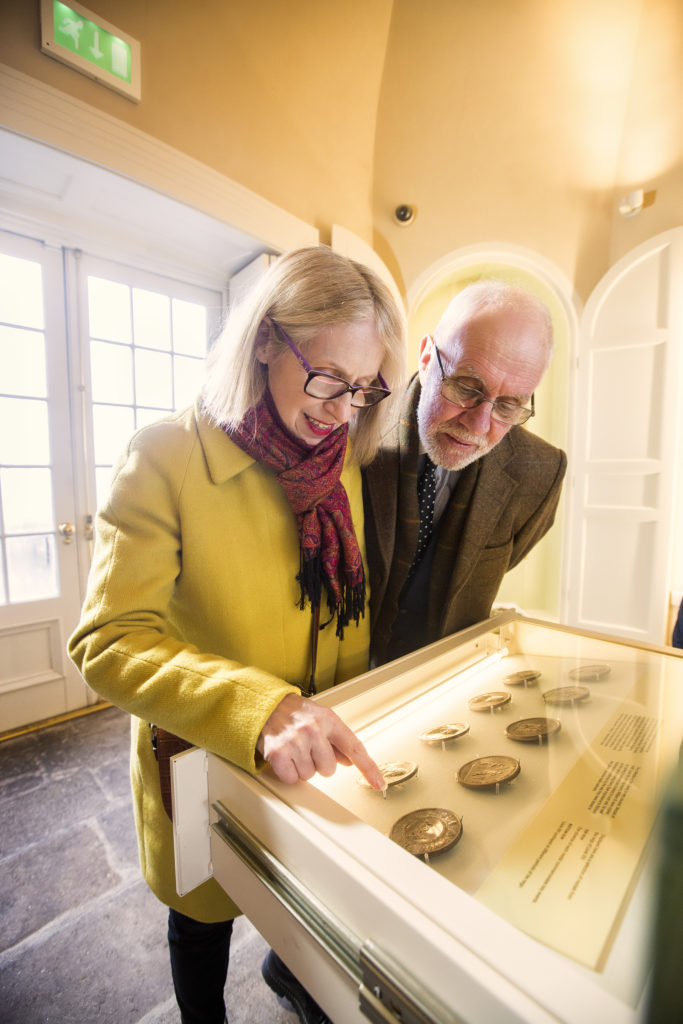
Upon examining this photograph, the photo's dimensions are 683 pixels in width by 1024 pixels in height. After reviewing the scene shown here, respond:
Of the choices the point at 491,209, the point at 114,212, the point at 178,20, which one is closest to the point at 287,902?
the point at 114,212

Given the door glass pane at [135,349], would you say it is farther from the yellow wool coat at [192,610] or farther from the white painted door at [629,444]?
the white painted door at [629,444]

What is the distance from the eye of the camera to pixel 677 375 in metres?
3.29

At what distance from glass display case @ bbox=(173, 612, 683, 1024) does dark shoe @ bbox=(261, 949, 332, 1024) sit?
940mm

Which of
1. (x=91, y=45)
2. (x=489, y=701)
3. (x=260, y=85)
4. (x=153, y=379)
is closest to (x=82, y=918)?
(x=489, y=701)

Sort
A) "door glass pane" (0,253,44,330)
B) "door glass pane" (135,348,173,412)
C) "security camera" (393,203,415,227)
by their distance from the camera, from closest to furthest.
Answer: "door glass pane" (0,253,44,330)
"door glass pane" (135,348,173,412)
"security camera" (393,203,415,227)

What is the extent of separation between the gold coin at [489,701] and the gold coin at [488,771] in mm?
151

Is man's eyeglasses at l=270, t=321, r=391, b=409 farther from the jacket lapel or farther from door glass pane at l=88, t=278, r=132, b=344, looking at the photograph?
door glass pane at l=88, t=278, r=132, b=344

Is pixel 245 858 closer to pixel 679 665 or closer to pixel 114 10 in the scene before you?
pixel 679 665

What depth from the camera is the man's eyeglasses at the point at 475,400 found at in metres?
1.21

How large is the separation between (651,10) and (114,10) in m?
3.23

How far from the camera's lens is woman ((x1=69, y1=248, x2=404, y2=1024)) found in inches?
32.1

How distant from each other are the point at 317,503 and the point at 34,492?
2.45 metres

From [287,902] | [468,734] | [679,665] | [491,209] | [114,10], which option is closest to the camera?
[287,902]

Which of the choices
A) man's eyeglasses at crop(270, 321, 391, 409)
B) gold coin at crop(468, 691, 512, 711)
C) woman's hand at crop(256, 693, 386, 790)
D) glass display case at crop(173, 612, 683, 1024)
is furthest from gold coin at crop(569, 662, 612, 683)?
man's eyeglasses at crop(270, 321, 391, 409)
